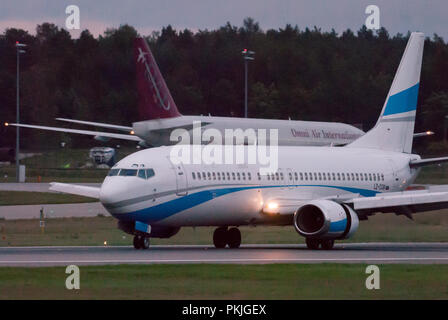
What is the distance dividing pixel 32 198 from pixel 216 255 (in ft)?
128

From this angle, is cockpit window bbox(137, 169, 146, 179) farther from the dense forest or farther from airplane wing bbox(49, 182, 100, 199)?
the dense forest

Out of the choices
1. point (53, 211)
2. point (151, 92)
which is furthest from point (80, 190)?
point (151, 92)

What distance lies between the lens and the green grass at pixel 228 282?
19812 millimetres

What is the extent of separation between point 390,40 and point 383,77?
73.0 ft

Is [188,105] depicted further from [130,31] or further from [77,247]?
[77,247]

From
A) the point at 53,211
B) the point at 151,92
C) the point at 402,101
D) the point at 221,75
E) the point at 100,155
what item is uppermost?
the point at 221,75

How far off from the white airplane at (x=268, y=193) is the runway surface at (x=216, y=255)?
2.74ft

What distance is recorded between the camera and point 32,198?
6838 cm

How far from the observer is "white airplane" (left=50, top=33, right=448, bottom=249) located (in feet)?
109

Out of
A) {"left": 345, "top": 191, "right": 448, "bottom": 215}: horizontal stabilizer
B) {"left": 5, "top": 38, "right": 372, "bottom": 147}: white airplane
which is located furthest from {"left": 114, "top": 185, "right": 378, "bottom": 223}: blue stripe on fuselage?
{"left": 5, "top": 38, "right": 372, "bottom": 147}: white airplane

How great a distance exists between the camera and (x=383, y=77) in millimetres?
89125
